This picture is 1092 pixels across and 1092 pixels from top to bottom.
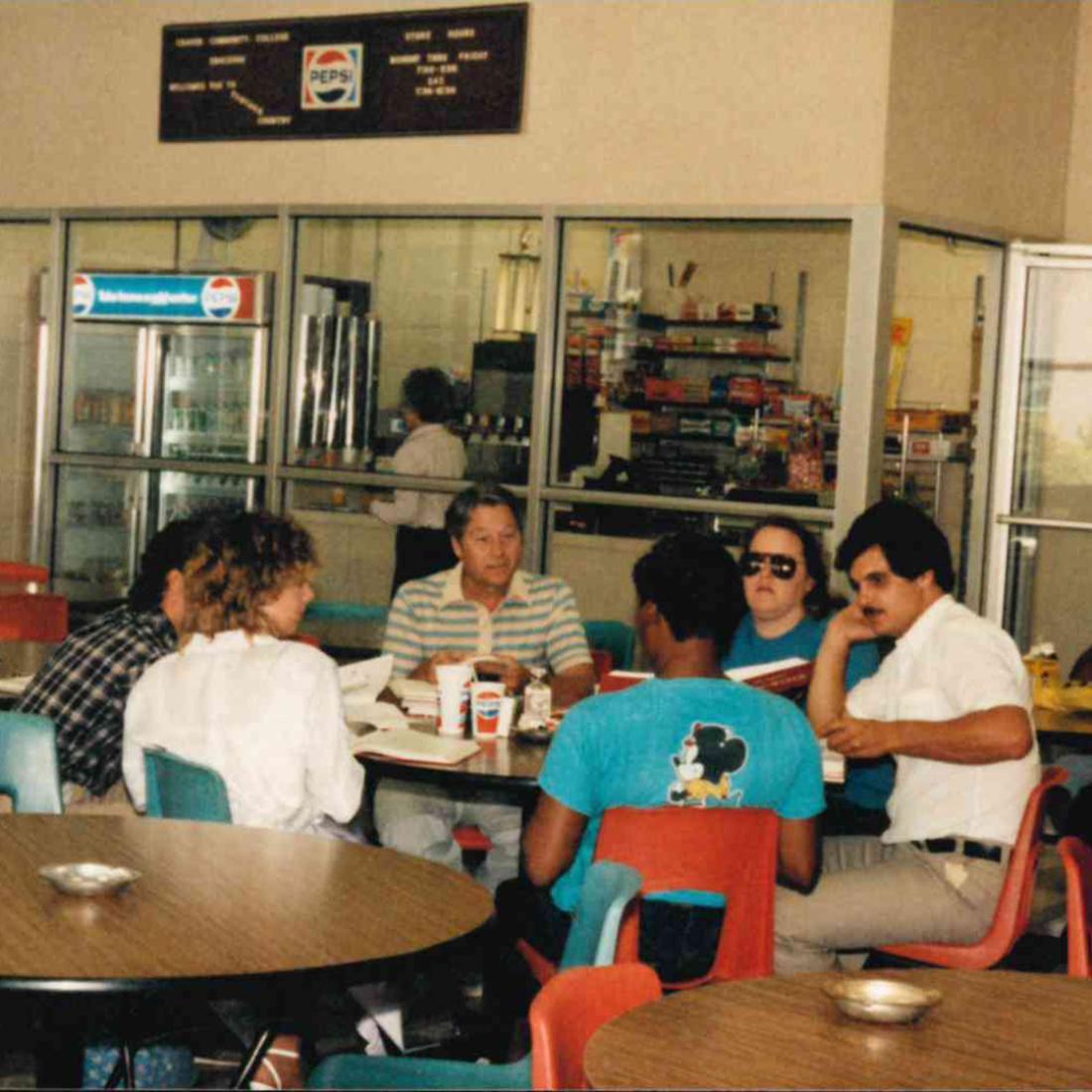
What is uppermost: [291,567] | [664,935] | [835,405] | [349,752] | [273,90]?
[273,90]

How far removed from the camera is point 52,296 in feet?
30.2

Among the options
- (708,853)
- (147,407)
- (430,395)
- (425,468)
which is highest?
(430,395)

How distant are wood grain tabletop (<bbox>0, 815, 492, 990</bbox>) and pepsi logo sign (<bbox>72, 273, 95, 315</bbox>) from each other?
569 cm

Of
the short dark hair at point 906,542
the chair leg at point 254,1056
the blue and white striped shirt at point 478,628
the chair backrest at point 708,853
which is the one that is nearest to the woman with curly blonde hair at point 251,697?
the chair backrest at point 708,853

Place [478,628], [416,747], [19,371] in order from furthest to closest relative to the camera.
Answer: [19,371]
[478,628]
[416,747]

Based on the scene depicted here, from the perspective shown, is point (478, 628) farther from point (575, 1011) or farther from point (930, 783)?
point (575, 1011)

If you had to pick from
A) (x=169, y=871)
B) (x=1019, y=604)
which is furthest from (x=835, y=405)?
(x=169, y=871)

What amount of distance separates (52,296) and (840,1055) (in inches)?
295

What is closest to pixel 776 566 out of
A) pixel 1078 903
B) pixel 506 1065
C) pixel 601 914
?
pixel 1078 903

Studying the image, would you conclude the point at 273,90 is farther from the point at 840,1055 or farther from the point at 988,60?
the point at 840,1055

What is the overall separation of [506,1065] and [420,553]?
5.47 meters

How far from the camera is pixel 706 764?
3752 mm

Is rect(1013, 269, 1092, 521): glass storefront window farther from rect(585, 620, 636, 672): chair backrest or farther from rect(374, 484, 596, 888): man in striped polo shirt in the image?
rect(374, 484, 596, 888): man in striped polo shirt

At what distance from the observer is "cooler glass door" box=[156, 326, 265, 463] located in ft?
28.4
